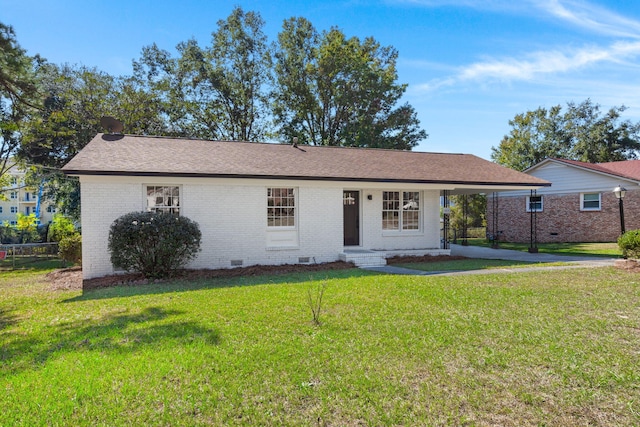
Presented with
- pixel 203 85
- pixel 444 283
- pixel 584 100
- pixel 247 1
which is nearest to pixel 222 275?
pixel 444 283

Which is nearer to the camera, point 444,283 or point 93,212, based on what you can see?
point 444,283

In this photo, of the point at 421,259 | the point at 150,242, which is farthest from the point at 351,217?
the point at 150,242

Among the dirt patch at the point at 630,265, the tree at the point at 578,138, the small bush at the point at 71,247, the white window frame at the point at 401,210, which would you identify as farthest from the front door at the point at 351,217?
the tree at the point at 578,138

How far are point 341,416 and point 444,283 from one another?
20.5ft

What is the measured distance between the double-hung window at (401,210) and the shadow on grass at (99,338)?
10072mm

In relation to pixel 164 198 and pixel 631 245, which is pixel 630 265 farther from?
pixel 164 198

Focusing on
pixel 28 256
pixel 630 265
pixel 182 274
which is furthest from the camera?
pixel 28 256

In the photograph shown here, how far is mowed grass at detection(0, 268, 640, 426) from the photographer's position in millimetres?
3207

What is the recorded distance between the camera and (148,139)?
13.8 m

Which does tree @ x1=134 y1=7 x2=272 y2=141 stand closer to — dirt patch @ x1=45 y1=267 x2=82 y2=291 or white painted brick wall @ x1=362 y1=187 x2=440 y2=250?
dirt patch @ x1=45 y1=267 x2=82 y2=291

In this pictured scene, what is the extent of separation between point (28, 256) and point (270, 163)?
13.8m

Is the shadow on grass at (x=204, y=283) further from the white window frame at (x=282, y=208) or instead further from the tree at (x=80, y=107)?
the tree at (x=80, y=107)

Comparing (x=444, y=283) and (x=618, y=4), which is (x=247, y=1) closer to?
(x=618, y=4)

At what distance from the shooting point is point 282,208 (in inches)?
496
